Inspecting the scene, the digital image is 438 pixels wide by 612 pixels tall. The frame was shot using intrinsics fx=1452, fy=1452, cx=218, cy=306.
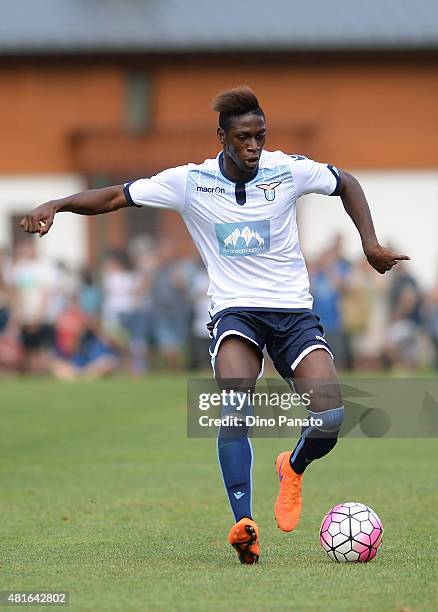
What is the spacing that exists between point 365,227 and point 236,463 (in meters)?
1.51

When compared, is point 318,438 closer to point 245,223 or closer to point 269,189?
point 245,223

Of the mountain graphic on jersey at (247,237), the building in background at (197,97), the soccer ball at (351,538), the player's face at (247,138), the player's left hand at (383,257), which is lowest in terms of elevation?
the soccer ball at (351,538)

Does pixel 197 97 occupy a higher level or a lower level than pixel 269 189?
higher

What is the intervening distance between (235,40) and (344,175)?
27.8 meters

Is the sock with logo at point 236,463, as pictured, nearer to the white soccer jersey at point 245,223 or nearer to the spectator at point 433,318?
the white soccer jersey at point 245,223

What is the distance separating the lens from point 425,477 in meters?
11.4

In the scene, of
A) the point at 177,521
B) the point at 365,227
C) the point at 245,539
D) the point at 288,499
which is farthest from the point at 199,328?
the point at 245,539

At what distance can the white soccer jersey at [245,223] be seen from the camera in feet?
25.6

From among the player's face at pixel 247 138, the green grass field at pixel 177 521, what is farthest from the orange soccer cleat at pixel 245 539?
the player's face at pixel 247 138

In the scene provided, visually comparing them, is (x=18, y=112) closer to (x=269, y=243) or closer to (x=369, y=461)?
(x=369, y=461)

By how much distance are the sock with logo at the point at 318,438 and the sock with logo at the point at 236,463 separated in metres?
0.30

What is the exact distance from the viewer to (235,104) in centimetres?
764

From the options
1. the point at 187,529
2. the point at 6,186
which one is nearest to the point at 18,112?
the point at 6,186

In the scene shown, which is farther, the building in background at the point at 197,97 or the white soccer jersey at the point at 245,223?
the building in background at the point at 197,97
